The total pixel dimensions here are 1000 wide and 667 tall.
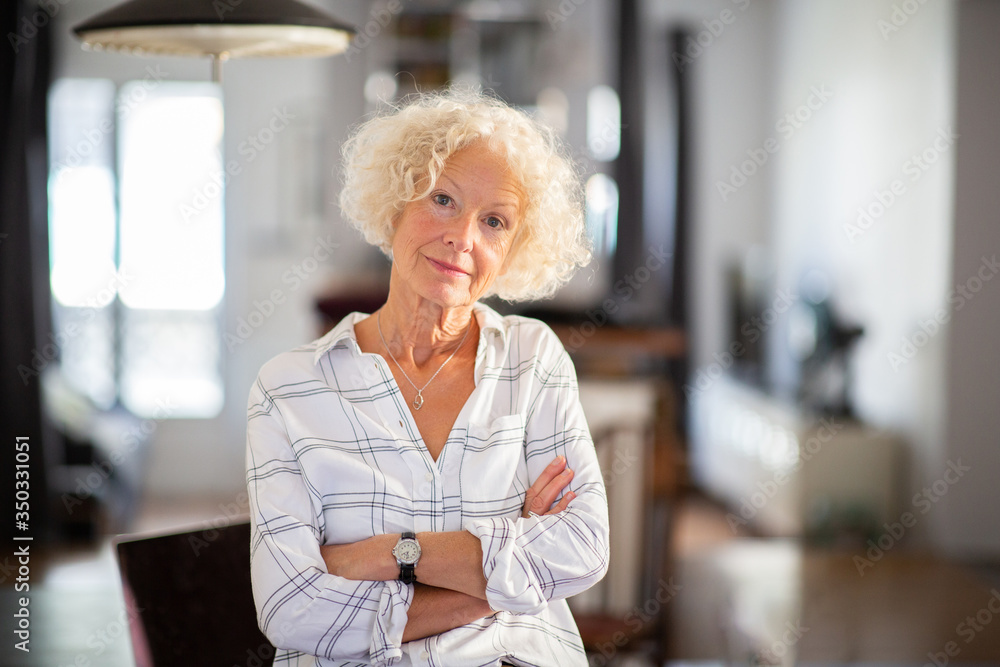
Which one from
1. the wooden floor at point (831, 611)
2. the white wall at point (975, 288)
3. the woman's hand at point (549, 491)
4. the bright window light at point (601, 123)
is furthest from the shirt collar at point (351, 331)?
the bright window light at point (601, 123)

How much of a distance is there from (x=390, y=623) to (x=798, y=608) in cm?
241

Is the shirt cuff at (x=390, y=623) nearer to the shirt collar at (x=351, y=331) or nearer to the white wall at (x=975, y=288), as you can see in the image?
the shirt collar at (x=351, y=331)

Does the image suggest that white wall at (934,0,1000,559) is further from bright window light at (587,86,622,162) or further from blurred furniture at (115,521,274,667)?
blurred furniture at (115,521,274,667)

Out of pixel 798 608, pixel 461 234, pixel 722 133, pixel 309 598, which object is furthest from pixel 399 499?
pixel 722 133

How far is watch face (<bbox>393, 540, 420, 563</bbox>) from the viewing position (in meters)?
1.45

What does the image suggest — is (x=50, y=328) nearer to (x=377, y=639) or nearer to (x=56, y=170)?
(x=56, y=170)

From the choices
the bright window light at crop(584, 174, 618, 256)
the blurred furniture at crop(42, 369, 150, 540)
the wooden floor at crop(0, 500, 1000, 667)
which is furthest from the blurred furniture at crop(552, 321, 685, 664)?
the blurred furniture at crop(42, 369, 150, 540)

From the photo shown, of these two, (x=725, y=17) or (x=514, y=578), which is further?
(x=725, y=17)

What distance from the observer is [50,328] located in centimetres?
540

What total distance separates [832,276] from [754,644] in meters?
4.06

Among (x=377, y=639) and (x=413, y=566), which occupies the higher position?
(x=413, y=566)

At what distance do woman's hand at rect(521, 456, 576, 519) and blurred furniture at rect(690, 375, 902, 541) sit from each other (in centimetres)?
402

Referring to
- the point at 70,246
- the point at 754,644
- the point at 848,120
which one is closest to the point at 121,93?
the point at 70,246

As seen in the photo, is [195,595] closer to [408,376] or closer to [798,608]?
[408,376]
